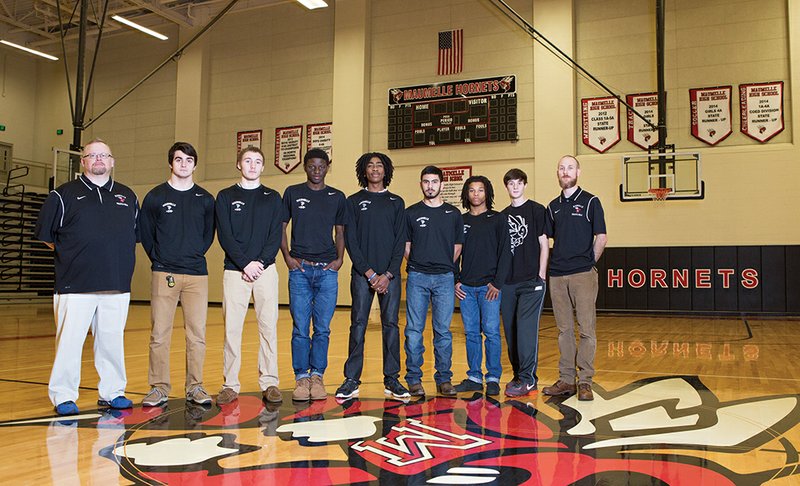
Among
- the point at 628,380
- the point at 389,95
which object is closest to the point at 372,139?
the point at 389,95

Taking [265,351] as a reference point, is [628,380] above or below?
below

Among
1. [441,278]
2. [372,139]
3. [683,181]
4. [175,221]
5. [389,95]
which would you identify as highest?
[389,95]

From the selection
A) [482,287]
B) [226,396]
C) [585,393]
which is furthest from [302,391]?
[585,393]

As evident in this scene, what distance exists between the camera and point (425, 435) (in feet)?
11.4

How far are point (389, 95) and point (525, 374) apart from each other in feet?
41.0

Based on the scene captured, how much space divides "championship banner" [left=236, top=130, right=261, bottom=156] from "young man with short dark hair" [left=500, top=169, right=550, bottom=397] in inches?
546

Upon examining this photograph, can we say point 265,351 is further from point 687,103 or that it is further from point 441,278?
point 687,103

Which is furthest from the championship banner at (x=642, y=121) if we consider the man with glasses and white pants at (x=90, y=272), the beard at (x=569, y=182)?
the man with glasses and white pants at (x=90, y=272)

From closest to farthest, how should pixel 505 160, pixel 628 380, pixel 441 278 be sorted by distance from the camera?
pixel 441 278 → pixel 628 380 → pixel 505 160

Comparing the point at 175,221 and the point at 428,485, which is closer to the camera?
the point at 428,485

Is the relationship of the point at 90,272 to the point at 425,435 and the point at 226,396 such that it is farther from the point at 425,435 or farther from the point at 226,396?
the point at 425,435

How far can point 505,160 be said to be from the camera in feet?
49.6

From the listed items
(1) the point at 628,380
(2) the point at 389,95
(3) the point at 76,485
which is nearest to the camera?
(3) the point at 76,485

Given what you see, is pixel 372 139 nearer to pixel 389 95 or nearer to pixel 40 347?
pixel 389 95
